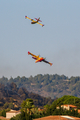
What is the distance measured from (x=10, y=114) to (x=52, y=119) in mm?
63876

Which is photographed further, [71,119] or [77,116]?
[77,116]

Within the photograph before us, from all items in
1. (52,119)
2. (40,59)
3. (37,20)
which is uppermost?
(37,20)

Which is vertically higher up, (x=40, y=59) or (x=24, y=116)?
(x=40, y=59)

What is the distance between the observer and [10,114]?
168500 mm

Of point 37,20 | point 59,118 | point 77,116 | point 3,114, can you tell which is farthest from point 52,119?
point 3,114

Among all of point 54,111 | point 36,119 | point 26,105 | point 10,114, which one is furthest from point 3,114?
point 36,119

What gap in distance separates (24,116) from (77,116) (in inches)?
1068

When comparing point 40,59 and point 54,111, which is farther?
point 54,111

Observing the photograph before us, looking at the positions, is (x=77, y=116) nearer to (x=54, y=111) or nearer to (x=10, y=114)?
(x=54, y=111)

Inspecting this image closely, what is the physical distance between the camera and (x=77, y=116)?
125 meters

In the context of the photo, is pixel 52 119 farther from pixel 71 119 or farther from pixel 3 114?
pixel 3 114

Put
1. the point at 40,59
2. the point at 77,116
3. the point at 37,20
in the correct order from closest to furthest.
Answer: the point at 40,59 < the point at 37,20 < the point at 77,116

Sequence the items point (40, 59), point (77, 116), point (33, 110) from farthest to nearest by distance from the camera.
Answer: point (33, 110)
point (77, 116)
point (40, 59)

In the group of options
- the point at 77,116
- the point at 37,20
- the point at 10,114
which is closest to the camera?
the point at 37,20
